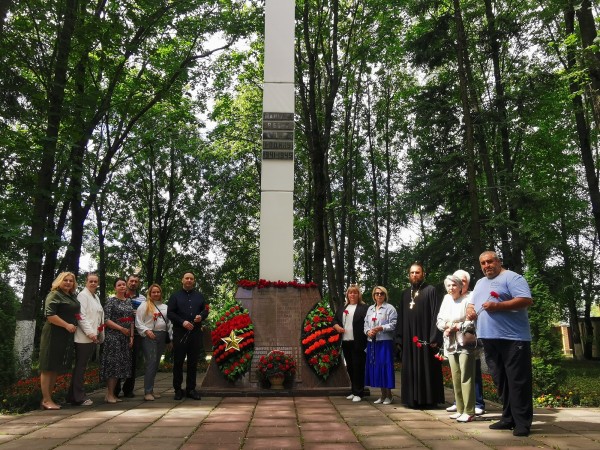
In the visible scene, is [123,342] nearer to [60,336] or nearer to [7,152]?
[60,336]

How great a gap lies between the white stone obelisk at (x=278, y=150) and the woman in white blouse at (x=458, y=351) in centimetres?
371

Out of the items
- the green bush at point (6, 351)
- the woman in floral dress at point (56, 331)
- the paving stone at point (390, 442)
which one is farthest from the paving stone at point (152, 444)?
the green bush at point (6, 351)

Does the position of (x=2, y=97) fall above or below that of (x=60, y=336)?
above

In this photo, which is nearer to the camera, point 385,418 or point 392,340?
point 385,418

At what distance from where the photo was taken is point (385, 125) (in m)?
23.6

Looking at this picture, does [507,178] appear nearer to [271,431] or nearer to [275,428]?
[275,428]

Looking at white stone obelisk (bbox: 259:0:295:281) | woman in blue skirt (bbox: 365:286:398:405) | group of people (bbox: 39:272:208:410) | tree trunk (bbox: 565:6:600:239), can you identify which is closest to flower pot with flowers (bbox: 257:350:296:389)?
group of people (bbox: 39:272:208:410)

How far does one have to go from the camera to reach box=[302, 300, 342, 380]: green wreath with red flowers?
25.3 ft

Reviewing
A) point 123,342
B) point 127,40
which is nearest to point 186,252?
point 127,40

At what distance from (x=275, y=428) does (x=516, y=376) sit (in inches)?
92.0

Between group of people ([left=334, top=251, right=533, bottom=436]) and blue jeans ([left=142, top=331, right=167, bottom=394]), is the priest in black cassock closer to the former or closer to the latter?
group of people ([left=334, top=251, right=533, bottom=436])

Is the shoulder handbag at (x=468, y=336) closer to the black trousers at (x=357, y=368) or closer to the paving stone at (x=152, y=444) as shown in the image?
the black trousers at (x=357, y=368)

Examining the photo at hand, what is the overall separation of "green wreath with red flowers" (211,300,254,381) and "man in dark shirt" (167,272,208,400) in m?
0.38

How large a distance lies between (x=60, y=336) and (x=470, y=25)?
1593 centimetres
